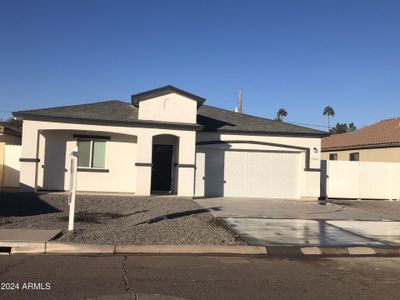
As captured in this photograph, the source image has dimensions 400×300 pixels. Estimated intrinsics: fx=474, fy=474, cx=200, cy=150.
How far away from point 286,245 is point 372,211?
9791 mm

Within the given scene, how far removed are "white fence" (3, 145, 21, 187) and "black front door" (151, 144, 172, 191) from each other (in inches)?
246

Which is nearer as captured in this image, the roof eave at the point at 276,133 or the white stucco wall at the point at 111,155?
the white stucco wall at the point at 111,155

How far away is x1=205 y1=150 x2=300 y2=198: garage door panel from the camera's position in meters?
22.7

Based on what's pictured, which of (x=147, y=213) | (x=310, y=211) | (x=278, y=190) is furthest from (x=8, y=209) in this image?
(x=278, y=190)

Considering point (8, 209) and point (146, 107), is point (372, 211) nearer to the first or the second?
point (146, 107)

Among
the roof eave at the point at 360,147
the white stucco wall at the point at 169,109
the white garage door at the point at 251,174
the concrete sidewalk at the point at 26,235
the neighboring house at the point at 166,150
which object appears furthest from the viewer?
the roof eave at the point at 360,147

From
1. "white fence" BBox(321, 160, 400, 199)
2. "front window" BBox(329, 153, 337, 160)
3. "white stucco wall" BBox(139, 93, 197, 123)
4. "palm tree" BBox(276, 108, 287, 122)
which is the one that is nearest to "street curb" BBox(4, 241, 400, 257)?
"white stucco wall" BBox(139, 93, 197, 123)

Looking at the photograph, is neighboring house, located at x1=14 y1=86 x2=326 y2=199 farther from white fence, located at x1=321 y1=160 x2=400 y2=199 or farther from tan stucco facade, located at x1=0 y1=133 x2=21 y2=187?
tan stucco facade, located at x1=0 y1=133 x2=21 y2=187

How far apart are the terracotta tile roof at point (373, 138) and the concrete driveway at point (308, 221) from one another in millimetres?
6773

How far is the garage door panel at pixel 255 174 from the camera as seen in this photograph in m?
22.7

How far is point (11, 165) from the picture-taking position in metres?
21.7

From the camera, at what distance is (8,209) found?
14.5 metres

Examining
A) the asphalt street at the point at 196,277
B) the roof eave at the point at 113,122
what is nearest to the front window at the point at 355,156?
the roof eave at the point at 113,122

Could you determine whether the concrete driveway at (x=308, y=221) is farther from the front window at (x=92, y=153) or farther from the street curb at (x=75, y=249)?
the front window at (x=92, y=153)
